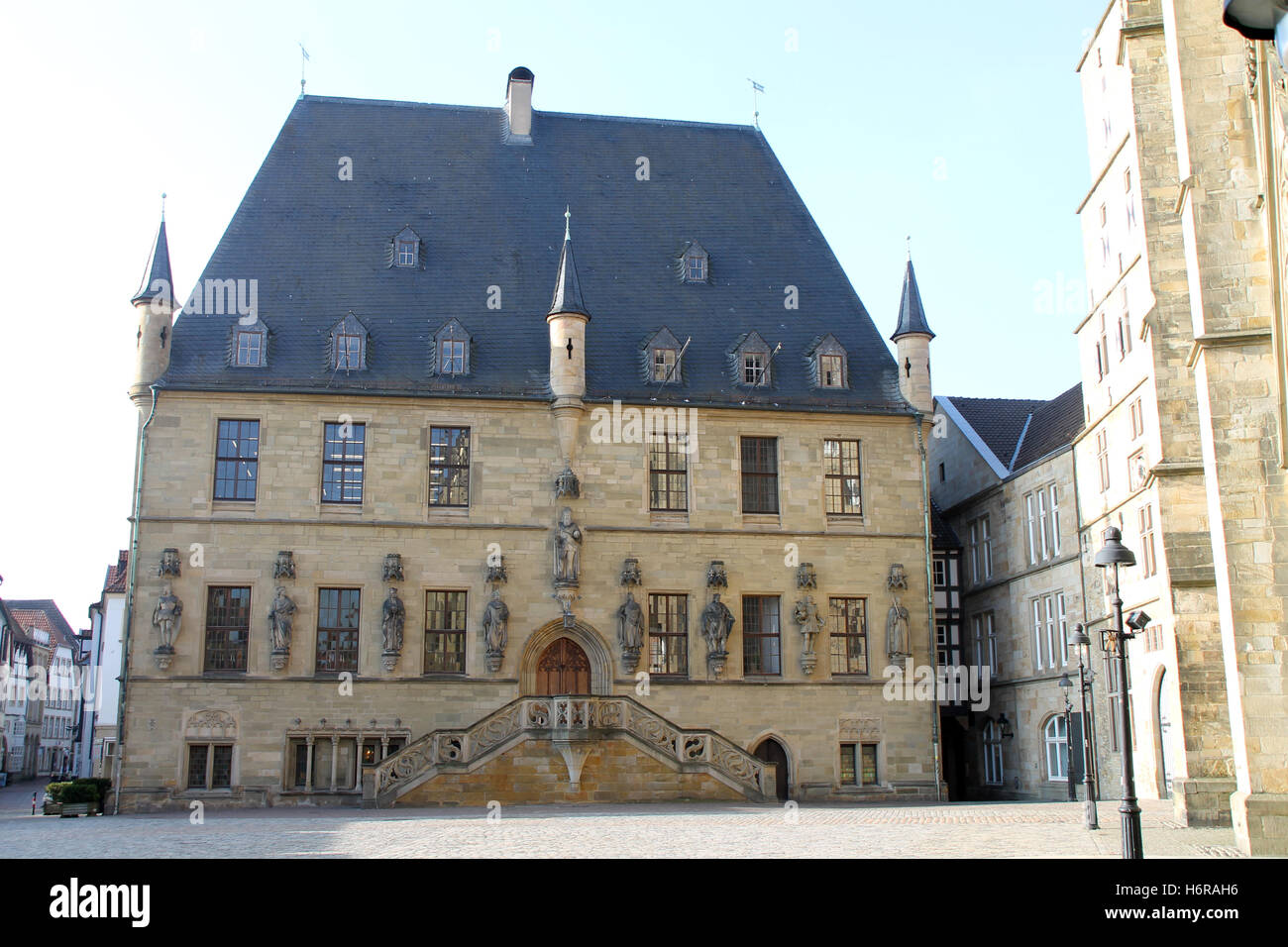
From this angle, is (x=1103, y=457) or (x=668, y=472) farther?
(x=668, y=472)

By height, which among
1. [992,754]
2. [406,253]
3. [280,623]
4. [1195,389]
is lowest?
[992,754]

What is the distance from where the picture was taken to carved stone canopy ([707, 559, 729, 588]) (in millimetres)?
28906

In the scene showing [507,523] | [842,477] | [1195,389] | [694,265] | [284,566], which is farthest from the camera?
[694,265]

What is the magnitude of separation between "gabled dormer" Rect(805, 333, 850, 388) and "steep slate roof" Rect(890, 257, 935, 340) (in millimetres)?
1471

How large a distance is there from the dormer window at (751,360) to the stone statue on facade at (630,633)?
6303 millimetres

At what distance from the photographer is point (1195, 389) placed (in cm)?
2036

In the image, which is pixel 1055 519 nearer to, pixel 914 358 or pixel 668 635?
pixel 914 358

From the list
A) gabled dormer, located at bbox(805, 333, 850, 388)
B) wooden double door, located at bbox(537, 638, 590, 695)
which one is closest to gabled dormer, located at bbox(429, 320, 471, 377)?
wooden double door, located at bbox(537, 638, 590, 695)

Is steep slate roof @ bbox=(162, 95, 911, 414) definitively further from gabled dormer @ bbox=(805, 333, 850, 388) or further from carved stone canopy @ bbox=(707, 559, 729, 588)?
carved stone canopy @ bbox=(707, 559, 729, 588)

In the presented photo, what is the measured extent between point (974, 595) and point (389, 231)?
18.4m

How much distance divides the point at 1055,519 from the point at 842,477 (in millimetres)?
5207

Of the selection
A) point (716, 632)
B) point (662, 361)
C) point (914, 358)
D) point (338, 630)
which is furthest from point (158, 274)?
point (914, 358)

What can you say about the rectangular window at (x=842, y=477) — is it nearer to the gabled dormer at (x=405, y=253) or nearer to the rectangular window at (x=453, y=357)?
the rectangular window at (x=453, y=357)
